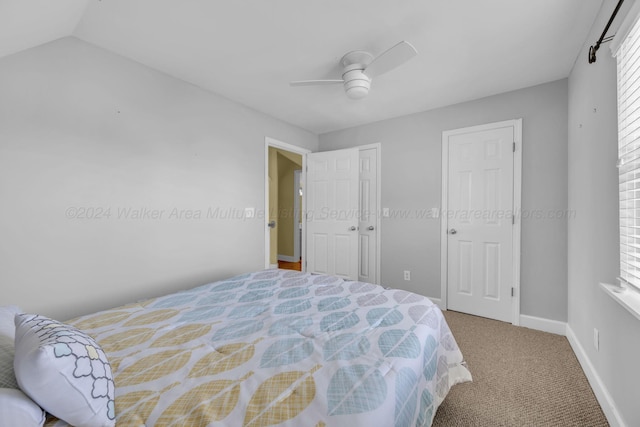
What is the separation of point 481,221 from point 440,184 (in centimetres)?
61

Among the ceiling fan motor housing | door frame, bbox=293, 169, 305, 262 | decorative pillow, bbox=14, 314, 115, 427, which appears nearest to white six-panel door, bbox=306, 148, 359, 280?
the ceiling fan motor housing

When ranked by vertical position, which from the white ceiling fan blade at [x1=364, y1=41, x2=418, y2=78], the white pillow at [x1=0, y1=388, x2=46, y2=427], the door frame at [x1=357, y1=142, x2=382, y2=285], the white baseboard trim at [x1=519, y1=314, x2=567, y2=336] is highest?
the white ceiling fan blade at [x1=364, y1=41, x2=418, y2=78]

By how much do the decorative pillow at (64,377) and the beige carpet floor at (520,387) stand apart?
1606mm

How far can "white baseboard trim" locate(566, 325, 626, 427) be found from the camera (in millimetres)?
1393

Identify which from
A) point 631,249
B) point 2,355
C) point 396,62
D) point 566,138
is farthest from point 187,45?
point 566,138

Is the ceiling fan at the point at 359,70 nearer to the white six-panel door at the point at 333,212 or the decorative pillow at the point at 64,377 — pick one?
the white six-panel door at the point at 333,212

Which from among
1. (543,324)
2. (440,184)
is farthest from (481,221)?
(543,324)

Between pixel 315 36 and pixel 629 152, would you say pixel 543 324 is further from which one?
pixel 315 36

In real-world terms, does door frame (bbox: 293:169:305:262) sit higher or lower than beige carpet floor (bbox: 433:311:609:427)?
higher

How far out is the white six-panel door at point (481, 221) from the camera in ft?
9.20

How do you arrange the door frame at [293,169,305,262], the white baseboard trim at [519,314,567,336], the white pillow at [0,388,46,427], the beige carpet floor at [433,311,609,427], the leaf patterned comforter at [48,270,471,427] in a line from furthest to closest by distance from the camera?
the door frame at [293,169,305,262] → the white baseboard trim at [519,314,567,336] → the beige carpet floor at [433,311,609,427] → the leaf patterned comforter at [48,270,471,427] → the white pillow at [0,388,46,427]

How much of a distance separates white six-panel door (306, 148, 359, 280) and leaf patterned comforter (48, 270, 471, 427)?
1.87 meters

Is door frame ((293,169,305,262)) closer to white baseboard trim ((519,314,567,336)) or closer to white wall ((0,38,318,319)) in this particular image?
white wall ((0,38,318,319))

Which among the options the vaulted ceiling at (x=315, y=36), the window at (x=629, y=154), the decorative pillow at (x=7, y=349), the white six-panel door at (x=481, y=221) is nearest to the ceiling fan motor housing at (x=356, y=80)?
the vaulted ceiling at (x=315, y=36)
